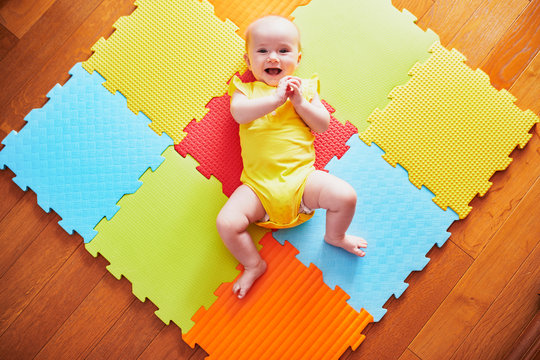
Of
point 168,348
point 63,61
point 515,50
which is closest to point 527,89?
point 515,50

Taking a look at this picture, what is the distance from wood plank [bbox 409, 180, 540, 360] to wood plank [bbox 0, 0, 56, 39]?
62.6 inches

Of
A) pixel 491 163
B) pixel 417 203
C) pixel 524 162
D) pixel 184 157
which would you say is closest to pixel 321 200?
pixel 417 203

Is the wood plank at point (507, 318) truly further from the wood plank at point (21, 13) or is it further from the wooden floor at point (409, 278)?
the wood plank at point (21, 13)

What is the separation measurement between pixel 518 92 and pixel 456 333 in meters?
0.79

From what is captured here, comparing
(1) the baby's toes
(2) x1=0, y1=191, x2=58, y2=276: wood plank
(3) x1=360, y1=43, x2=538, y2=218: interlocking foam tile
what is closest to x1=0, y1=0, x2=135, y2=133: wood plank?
(2) x1=0, y1=191, x2=58, y2=276: wood plank

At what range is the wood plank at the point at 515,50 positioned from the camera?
1.21 m

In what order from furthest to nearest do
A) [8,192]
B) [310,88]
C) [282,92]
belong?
[8,192] < [310,88] < [282,92]

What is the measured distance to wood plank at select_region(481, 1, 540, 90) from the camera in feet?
3.97

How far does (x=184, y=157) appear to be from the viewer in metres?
1.17

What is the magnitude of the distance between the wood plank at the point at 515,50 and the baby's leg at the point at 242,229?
88 centimetres

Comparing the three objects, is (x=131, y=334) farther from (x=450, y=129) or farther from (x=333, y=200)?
(x=450, y=129)

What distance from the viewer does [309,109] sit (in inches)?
40.0

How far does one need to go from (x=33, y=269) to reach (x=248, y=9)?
3.50 ft

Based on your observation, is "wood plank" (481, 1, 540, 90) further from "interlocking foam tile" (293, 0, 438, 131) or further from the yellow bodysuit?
the yellow bodysuit
